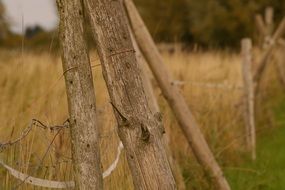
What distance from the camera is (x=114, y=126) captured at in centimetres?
436

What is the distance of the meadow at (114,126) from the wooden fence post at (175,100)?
0.14 meters

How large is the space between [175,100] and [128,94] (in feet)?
7.39

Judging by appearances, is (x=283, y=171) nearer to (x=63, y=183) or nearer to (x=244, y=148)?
(x=244, y=148)

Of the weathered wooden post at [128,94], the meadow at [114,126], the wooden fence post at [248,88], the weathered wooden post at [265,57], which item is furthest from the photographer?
the weathered wooden post at [265,57]

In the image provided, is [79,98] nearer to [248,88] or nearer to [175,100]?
[175,100]

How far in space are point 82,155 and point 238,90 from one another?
6.24 metres

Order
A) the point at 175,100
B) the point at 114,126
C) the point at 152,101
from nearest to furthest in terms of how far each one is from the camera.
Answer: the point at 114,126
the point at 152,101
the point at 175,100

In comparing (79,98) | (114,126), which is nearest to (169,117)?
(114,126)

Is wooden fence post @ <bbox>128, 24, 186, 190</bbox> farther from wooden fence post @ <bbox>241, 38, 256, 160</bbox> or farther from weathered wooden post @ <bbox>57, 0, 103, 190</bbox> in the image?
wooden fence post @ <bbox>241, 38, 256, 160</bbox>

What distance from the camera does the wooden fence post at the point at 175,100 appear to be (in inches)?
206

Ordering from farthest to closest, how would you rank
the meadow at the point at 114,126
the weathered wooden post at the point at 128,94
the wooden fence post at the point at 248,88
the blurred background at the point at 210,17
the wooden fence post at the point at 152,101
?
the blurred background at the point at 210,17
the wooden fence post at the point at 248,88
the wooden fence post at the point at 152,101
the meadow at the point at 114,126
the weathered wooden post at the point at 128,94

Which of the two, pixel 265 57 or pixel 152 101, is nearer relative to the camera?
pixel 152 101

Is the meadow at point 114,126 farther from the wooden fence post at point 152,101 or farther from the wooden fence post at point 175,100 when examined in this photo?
the wooden fence post at point 152,101

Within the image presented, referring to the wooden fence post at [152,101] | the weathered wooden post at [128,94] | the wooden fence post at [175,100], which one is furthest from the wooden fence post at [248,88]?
the weathered wooden post at [128,94]
